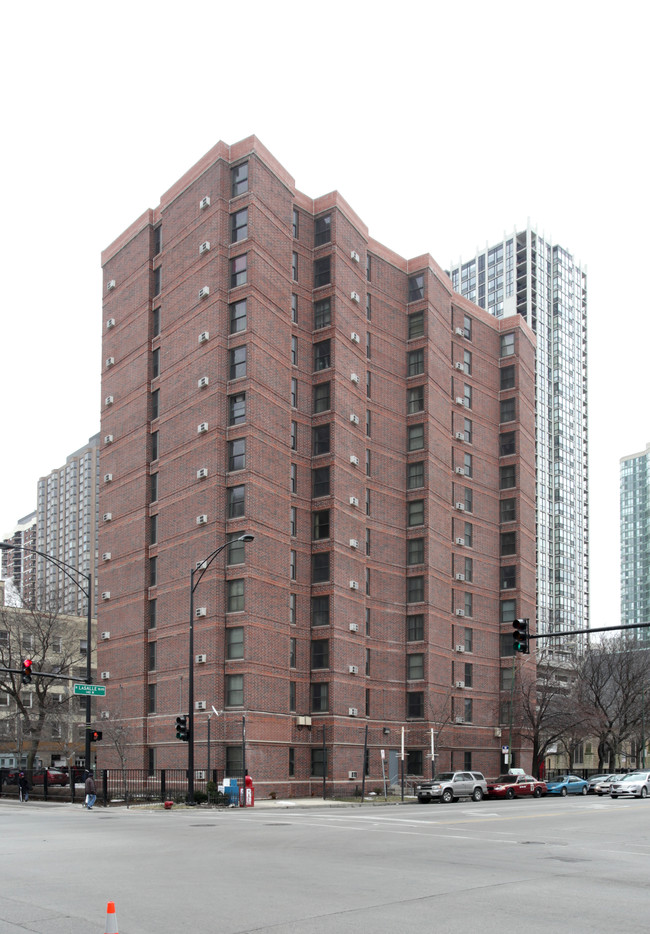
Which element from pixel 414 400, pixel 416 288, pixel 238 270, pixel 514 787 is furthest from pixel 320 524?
pixel 416 288

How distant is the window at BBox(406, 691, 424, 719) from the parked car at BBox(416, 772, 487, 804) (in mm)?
12270

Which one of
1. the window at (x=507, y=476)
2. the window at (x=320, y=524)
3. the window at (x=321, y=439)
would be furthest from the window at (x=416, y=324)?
the window at (x=320, y=524)

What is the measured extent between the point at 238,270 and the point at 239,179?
5.46 meters

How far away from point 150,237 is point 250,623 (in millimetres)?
26637

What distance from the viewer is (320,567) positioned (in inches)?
2295

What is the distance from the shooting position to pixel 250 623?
5103 centimetres

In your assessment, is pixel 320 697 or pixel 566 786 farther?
pixel 566 786

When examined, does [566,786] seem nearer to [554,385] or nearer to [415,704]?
[415,704]

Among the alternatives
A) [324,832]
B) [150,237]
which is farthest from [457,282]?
[324,832]

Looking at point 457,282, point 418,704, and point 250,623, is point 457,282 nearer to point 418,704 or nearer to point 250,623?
point 418,704

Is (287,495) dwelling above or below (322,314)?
below

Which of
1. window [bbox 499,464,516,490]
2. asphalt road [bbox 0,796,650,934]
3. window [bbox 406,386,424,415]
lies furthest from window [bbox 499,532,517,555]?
asphalt road [bbox 0,796,650,934]

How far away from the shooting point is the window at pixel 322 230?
62.2m

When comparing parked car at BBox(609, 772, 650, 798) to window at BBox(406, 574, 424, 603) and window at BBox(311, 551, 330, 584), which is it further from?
window at BBox(311, 551, 330, 584)
